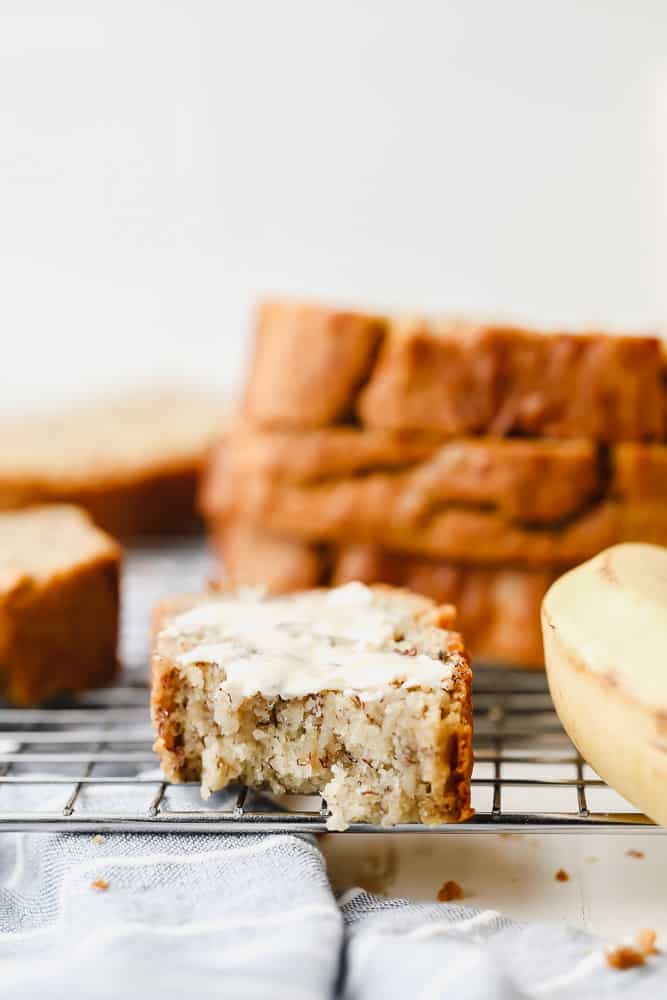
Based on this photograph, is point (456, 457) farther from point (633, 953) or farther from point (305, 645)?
point (633, 953)

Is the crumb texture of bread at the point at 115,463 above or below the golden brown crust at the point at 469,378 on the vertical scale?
below

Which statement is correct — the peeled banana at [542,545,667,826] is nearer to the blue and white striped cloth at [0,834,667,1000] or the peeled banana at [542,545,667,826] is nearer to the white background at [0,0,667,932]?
the blue and white striped cloth at [0,834,667,1000]

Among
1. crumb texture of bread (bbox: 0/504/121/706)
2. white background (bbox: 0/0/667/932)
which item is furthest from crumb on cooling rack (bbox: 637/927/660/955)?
white background (bbox: 0/0/667/932)

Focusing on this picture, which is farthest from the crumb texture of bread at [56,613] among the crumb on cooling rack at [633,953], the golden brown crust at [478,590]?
the crumb on cooling rack at [633,953]

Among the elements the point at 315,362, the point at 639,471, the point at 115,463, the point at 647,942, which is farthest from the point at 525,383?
the point at 115,463

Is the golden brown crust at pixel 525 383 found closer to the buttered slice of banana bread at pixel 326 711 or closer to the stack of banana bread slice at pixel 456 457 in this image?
the stack of banana bread slice at pixel 456 457

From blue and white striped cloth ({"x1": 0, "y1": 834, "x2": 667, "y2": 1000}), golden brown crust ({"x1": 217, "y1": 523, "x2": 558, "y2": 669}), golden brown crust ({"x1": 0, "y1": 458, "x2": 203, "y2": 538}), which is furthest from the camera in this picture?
golden brown crust ({"x1": 0, "y1": 458, "x2": 203, "y2": 538})
